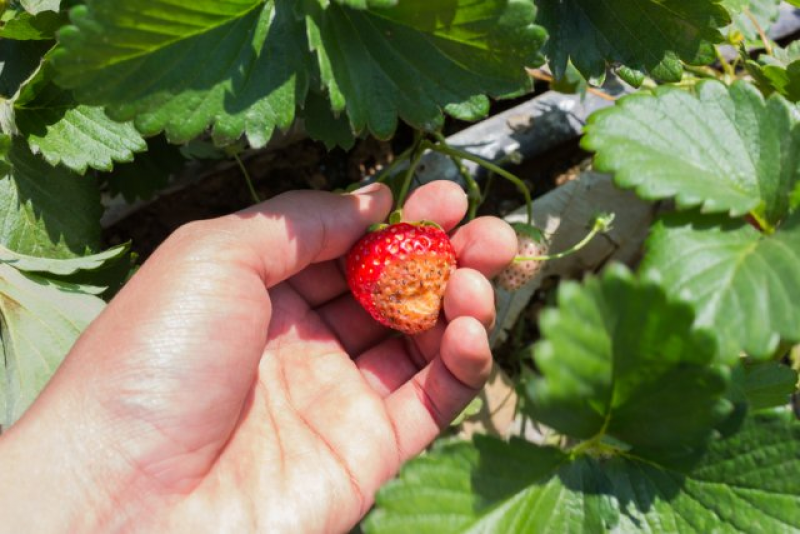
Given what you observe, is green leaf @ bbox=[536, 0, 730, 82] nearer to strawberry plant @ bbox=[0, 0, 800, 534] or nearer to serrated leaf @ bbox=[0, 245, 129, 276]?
strawberry plant @ bbox=[0, 0, 800, 534]

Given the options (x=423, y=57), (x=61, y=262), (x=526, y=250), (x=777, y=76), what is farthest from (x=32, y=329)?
(x=777, y=76)

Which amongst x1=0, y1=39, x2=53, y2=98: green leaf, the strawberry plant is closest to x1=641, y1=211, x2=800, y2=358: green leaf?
the strawberry plant

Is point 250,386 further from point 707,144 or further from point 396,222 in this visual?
point 707,144

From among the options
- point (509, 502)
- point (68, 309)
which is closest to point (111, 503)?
point (68, 309)

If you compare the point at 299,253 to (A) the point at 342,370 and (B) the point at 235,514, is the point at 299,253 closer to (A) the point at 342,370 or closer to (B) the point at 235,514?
(A) the point at 342,370

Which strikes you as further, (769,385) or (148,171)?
(148,171)

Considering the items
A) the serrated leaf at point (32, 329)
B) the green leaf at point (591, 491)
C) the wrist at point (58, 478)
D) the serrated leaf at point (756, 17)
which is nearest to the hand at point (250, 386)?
the wrist at point (58, 478)

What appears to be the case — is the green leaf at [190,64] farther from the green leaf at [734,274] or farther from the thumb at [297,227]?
the green leaf at [734,274]
